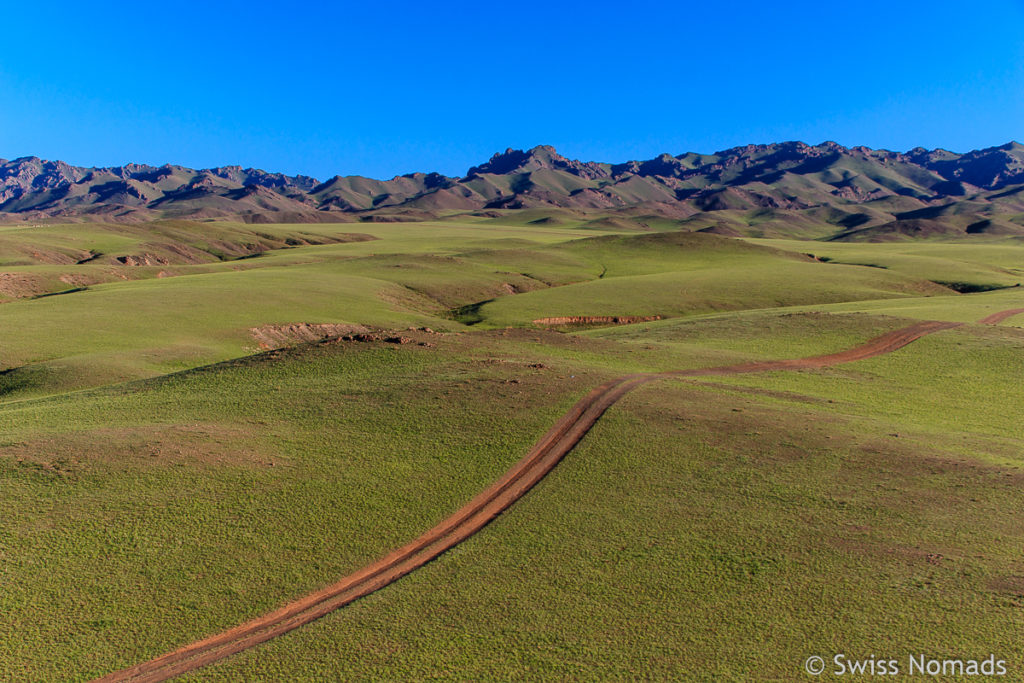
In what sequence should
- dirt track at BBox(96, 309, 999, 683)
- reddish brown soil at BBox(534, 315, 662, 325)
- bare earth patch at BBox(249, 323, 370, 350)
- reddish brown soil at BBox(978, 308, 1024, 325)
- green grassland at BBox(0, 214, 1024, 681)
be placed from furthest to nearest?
reddish brown soil at BBox(534, 315, 662, 325) < reddish brown soil at BBox(978, 308, 1024, 325) < bare earth patch at BBox(249, 323, 370, 350) < green grassland at BBox(0, 214, 1024, 681) < dirt track at BBox(96, 309, 999, 683)

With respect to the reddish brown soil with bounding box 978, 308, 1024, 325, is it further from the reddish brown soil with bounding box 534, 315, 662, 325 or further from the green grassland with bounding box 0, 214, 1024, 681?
the reddish brown soil with bounding box 534, 315, 662, 325

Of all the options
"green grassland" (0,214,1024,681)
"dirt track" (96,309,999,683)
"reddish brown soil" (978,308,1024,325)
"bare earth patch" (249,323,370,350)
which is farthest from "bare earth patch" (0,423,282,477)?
"reddish brown soil" (978,308,1024,325)

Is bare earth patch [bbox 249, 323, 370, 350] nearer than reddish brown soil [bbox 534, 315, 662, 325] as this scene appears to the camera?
Yes

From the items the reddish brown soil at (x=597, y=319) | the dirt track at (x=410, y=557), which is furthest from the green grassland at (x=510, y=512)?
the reddish brown soil at (x=597, y=319)

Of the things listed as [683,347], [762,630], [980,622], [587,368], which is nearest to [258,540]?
[762,630]

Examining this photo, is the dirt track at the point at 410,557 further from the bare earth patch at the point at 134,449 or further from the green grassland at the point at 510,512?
the bare earth patch at the point at 134,449

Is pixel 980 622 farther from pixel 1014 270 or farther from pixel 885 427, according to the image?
pixel 1014 270

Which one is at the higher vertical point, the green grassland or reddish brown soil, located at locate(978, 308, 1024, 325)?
reddish brown soil, located at locate(978, 308, 1024, 325)

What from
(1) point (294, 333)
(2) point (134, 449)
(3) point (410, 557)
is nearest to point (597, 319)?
(1) point (294, 333)
